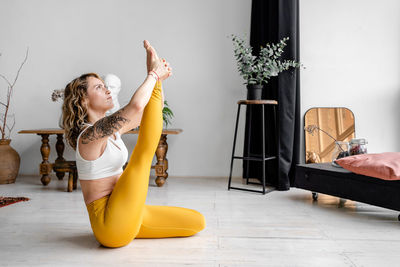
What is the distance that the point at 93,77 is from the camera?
1855 millimetres

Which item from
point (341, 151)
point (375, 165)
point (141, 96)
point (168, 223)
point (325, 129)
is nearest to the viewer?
point (141, 96)

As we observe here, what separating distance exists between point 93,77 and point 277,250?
50.5 inches

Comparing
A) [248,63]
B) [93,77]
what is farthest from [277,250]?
[248,63]

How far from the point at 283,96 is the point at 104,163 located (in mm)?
2051

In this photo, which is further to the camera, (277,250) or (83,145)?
(277,250)

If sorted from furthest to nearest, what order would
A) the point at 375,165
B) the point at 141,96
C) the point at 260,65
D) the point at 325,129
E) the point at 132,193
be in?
the point at 325,129
the point at 260,65
the point at 375,165
the point at 132,193
the point at 141,96

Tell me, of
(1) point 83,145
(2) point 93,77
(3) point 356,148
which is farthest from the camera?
(3) point 356,148

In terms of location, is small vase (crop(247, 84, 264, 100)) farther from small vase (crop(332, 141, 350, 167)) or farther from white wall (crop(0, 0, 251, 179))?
small vase (crop(332, 141, 350, 167))

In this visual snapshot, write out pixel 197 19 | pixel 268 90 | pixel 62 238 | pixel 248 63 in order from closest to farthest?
pixel 62 238 → pixel 248 63 → pixel 268 90 → pixel 197 19

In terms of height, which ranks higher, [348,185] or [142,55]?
[142,55]

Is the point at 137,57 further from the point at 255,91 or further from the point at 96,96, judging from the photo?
the point at 96,96

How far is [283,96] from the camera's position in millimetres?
3371

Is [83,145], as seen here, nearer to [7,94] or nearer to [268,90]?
[268,90]

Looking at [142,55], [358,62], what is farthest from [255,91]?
[142,55]
